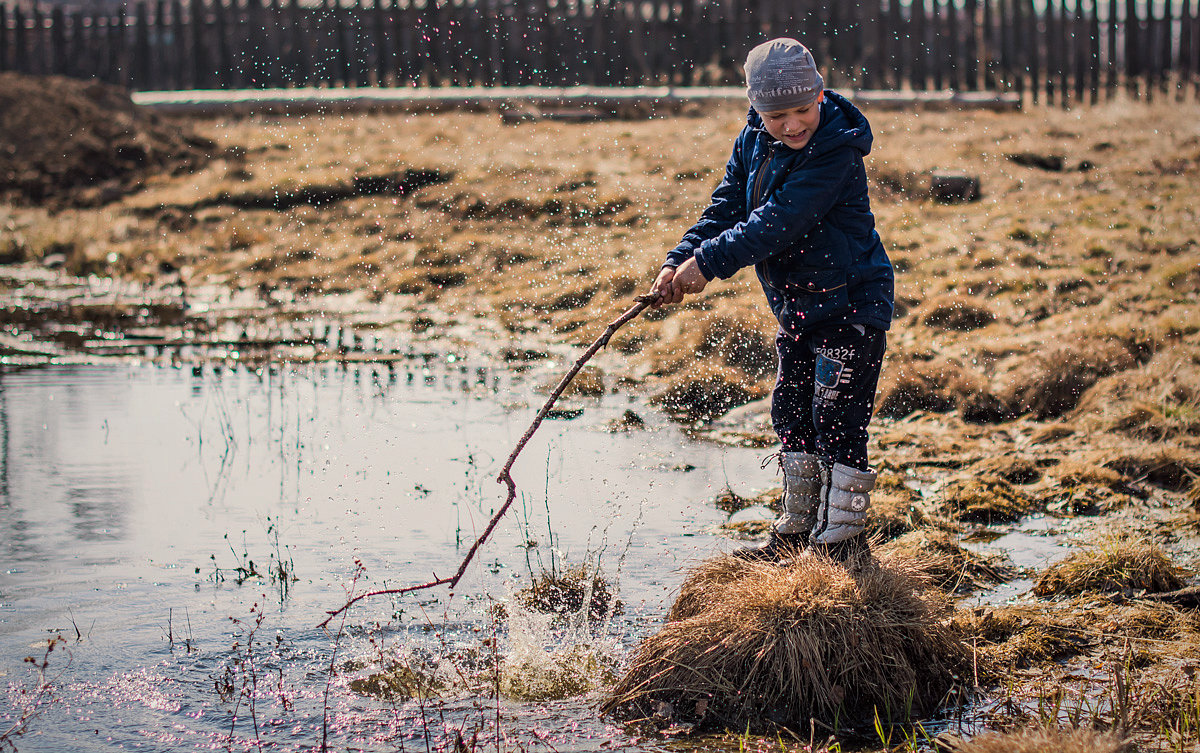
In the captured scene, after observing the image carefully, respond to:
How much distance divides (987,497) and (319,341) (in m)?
6.30

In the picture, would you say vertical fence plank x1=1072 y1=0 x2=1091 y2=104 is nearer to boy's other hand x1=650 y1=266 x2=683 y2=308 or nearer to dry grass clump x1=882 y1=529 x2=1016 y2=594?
dry grass clump x1=882 y1=529 x2=1016 y2=594

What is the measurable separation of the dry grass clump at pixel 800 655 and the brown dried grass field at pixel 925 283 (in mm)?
295

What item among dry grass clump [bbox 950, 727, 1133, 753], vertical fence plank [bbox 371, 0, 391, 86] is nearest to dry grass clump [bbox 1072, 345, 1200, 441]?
dry grass clump [bbox 950, 727, 1133, 753]

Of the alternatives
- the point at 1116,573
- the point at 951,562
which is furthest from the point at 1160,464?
the point at 951,562

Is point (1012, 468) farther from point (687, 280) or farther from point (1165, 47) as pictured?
point (1165, 47)

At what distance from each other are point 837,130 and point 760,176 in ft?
1.13

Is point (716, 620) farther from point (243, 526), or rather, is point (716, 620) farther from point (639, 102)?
point (639, 102)

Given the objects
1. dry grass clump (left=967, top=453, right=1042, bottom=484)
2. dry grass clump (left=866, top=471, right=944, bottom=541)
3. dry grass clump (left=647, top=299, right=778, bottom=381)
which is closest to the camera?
dry grass clump (left=866, top=471, right=944, bottom=541)

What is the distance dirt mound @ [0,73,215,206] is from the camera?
16672 mm

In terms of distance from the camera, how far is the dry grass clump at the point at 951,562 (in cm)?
495

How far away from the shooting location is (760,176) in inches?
180

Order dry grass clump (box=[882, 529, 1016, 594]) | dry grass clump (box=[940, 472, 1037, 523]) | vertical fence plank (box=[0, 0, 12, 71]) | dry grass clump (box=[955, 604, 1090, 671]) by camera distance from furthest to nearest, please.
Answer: vertical fence plank (box=[0, 0, 12, 71]) → dry grass clump (box=[940, 472, 1037, 523]) → dry grass clump (box=[882, 529, 1016, 594]) → dry grass clump (box=[955, 604, 1090, 671])

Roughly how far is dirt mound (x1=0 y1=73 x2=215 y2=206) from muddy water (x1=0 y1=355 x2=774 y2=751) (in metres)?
8.15

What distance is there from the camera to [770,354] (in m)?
9.07
